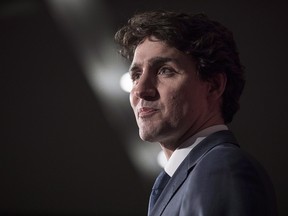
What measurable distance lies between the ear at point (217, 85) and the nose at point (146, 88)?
0.12m

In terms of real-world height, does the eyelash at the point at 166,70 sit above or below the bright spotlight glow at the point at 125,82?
above

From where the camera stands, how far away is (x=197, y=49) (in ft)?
2.79

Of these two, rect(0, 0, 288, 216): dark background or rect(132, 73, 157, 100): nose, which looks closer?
rect(132, 73, 157, 100): nose

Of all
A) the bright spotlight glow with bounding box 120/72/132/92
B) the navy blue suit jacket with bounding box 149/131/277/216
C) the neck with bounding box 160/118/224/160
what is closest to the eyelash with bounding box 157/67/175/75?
the neck with bounding box 160/118/224/160

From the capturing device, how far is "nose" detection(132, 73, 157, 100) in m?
0.81

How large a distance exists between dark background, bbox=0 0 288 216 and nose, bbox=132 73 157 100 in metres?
1.60

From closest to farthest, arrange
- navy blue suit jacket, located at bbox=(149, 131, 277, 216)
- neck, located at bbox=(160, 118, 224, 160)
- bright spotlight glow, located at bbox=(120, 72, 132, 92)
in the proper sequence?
navy blue suit jacket, located at bbox=(149, 131, 277, 216) < neck, located at bbox=(160, 118, 224, 160) < bright spotlight glow, located at bbox=(120, 72, 132, 92)

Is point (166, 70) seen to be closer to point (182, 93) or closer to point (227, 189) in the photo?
point (182, 93)

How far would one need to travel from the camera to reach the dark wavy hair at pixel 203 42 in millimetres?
848

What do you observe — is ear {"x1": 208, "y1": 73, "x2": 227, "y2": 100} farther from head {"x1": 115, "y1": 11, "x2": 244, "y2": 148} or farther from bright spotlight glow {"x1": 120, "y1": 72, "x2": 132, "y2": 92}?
bright spotlight glow {"x1": 120, "y1": 72, "x2": 132, "y2": 92}

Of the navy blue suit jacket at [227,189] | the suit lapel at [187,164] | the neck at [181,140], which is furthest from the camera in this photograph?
the neck at [181,140]

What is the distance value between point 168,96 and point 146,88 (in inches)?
1.9

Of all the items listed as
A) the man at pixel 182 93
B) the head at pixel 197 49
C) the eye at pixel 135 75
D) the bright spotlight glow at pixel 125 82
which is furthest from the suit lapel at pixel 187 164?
the bright spotlight glow at pixel 125 82

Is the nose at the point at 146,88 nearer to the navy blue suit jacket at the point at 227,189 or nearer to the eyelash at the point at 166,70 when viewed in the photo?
the eyelash at the point at 166,70
